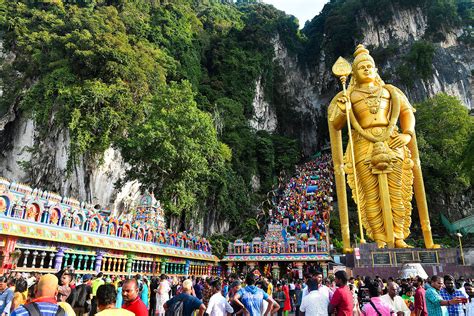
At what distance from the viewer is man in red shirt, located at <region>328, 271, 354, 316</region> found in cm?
294

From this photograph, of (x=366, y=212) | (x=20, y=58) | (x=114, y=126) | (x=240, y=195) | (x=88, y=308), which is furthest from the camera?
(x=240, y=195)

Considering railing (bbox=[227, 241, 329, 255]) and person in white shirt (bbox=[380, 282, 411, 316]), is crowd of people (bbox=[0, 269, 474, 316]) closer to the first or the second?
person in white shirt (bbox=[380, 282, 411, 316])

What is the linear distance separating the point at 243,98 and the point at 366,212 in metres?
19.0

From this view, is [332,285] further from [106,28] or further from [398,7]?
[398,7]

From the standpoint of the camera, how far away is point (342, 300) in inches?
116

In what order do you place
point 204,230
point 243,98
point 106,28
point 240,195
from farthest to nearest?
point 243,98 < point 240,195 < point 204,230 < point 106,28

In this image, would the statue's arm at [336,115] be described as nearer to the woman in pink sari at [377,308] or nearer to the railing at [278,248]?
the railing at [278,248]

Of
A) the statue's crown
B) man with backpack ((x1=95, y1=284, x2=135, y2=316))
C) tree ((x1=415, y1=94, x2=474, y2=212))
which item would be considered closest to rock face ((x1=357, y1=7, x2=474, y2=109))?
tree ((x1=415, y1=94, x2=474, y2=212))

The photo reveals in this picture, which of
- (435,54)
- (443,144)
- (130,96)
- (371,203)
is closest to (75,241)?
(371,203)

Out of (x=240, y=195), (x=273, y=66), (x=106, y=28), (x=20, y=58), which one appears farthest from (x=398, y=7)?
(x=20, y=58)

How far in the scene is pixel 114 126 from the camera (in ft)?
47.1

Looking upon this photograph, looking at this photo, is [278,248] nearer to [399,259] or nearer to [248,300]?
[399,259]

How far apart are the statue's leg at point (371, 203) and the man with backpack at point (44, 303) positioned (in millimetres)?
9398

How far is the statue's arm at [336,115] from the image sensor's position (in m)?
10.8
